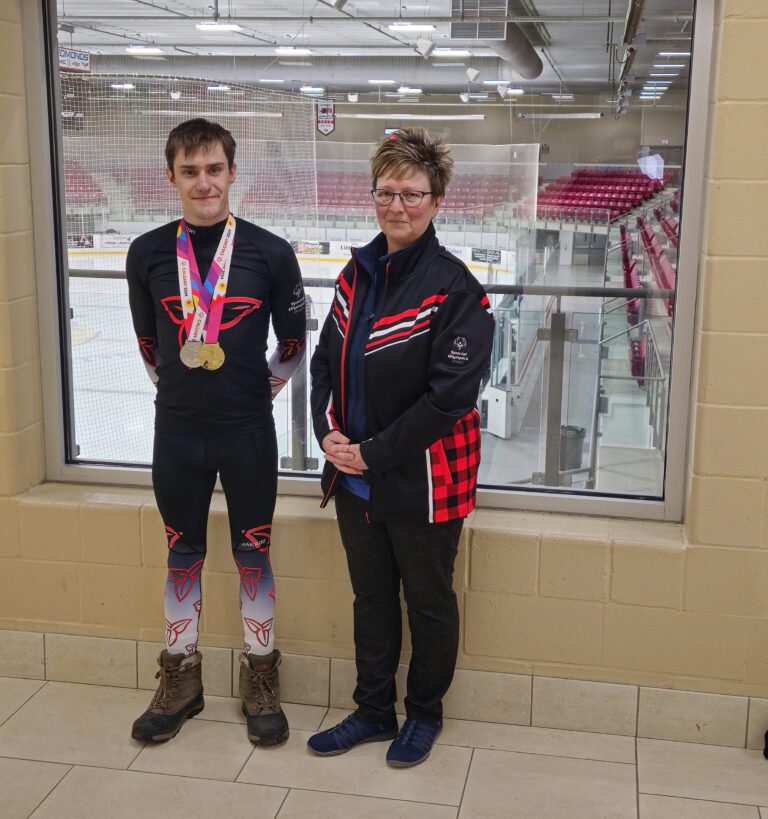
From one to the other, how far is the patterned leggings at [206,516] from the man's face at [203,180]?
600mm

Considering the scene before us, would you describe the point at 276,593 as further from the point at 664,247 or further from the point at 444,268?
the point at 664,247

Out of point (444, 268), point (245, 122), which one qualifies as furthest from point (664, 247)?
point (245, 122)

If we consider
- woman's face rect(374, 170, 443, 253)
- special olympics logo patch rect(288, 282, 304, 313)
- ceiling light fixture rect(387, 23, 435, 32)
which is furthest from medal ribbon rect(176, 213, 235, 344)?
ceiling light fixture rect(387, 23, 435, 32)

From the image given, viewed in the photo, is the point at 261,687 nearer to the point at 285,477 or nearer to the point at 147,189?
the point at 285,477

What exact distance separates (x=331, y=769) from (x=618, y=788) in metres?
0.76

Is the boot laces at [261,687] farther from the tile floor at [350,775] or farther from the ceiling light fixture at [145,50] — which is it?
the ceiling light fixture at [145,50]

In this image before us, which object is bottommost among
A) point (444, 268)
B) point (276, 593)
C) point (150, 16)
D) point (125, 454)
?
point (276, 593)

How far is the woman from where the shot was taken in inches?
102

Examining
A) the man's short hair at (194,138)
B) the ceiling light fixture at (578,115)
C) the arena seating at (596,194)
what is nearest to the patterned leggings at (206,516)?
the man's short hair at (194,138)

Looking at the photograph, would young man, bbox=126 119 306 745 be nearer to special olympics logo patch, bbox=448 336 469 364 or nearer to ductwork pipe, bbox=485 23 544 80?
special olympics logo patch, bbox=448 336 469 364

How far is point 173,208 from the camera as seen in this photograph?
327cm

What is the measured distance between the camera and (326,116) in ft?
10.0

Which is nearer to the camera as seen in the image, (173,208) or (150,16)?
(150,16)

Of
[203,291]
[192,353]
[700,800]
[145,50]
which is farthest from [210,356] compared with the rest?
[700,800]
